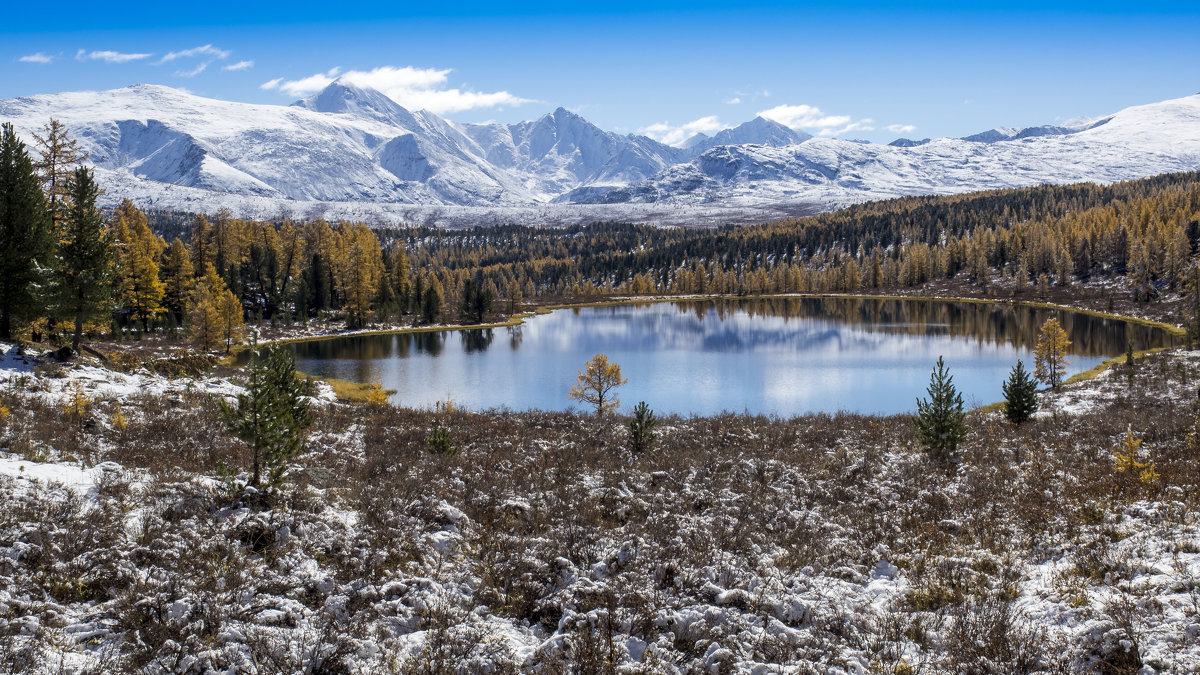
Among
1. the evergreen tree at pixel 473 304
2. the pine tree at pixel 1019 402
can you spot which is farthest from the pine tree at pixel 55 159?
the evergreen tree at pixel 473 304

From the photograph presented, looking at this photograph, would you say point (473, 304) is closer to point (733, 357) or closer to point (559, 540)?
point (733, 357)

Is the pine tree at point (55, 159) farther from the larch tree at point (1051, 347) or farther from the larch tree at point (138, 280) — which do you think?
the larch tree at point (1051, 347)

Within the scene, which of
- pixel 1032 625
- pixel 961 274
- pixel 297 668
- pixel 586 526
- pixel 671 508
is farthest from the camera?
pixel 961 274

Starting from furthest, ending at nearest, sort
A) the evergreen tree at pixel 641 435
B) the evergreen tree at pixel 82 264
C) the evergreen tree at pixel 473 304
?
the evergreen tree at pixel 473 304, the evergreen tree at pixel 82 264, the evergreen tree at pixel 641 435

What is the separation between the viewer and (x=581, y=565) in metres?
11.4

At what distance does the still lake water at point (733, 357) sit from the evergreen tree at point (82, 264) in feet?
66.7

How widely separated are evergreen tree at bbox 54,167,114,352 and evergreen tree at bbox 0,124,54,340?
1423mm

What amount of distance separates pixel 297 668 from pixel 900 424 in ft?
94.2

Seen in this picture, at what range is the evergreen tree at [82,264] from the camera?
26938mm

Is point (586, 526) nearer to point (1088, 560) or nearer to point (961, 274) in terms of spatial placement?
point (1088, 560)

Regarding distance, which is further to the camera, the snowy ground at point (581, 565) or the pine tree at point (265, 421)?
the pine tree at point (265, 421)

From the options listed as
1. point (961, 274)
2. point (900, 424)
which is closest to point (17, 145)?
point (900, 424)

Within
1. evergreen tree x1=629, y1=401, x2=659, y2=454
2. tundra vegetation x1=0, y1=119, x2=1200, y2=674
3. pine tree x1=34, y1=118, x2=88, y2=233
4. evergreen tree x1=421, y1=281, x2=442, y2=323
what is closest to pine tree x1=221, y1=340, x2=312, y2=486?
tundra vegetation x1=0, y1=119, x2=1200, y2=674

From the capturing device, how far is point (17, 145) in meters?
31.0
